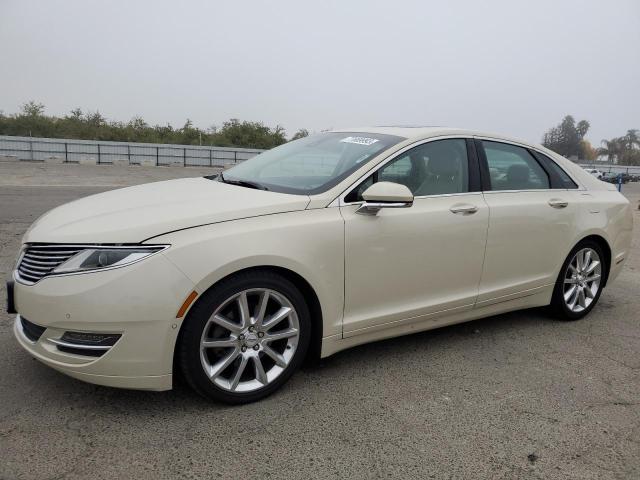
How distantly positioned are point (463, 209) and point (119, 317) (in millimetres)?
2260

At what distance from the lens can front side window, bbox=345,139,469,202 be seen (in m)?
3.40

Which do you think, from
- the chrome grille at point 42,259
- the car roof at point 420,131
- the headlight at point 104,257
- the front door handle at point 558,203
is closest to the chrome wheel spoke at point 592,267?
the front door handle at point 558,203

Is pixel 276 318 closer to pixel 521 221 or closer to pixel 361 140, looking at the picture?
pixel 361 140

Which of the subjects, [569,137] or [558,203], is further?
[569,137]

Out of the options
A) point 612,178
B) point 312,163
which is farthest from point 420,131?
point 612,178

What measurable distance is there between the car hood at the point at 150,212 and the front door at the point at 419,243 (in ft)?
1.61

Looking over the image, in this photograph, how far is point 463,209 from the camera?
3.56 m

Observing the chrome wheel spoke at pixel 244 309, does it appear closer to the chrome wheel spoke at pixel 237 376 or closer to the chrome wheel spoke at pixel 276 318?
the chrome wheel spoke at pixel 276 318

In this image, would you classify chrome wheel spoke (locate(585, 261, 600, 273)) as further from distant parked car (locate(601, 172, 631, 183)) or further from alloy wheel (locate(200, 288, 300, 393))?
distant parked car (locate(601, 172, 631, 183))

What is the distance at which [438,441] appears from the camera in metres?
2.61

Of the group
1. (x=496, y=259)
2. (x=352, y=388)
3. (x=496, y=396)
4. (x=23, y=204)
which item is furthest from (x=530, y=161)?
(x=23, y=204)

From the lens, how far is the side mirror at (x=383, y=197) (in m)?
3.02

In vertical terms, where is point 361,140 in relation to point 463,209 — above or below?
above

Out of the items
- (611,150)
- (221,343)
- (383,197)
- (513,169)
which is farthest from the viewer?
(611,150)
